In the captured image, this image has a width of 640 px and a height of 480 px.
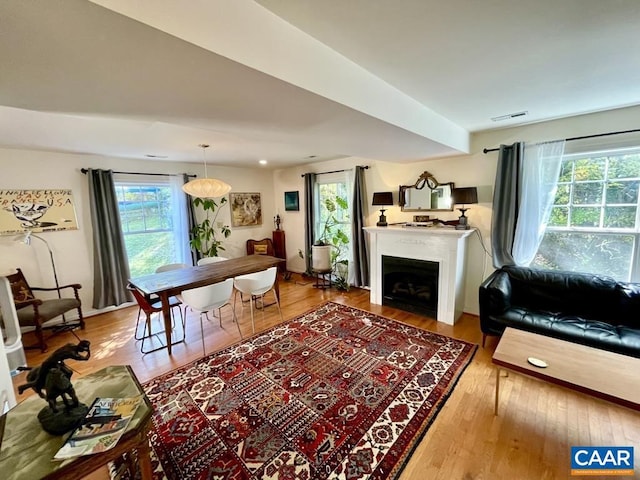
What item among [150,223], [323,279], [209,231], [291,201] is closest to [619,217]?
[323,279]

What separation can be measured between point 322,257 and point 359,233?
0.81m

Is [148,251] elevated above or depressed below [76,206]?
below

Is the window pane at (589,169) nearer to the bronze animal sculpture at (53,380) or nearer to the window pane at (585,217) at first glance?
the window pane at (585,217)

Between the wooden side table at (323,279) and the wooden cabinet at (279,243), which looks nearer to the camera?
the wooden side table at (323,279)

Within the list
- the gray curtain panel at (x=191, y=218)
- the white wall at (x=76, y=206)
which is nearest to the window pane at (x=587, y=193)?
the gray curtain panel at (x=191, y=218)

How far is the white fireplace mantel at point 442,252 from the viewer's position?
3.15 metres

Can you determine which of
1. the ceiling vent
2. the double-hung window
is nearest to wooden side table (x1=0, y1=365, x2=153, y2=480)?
the ceiling vent

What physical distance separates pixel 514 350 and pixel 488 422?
535 mm

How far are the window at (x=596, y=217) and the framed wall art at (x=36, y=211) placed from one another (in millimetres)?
6059

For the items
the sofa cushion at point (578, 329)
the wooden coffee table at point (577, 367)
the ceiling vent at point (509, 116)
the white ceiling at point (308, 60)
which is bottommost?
the sofa cushion at point (578, 329)

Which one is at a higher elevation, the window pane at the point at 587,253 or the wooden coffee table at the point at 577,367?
the window pane at the point at 587,253

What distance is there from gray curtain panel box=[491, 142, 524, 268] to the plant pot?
249 cm

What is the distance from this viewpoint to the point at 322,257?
4.68 metres

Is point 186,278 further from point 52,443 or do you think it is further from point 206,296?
point 52,443
